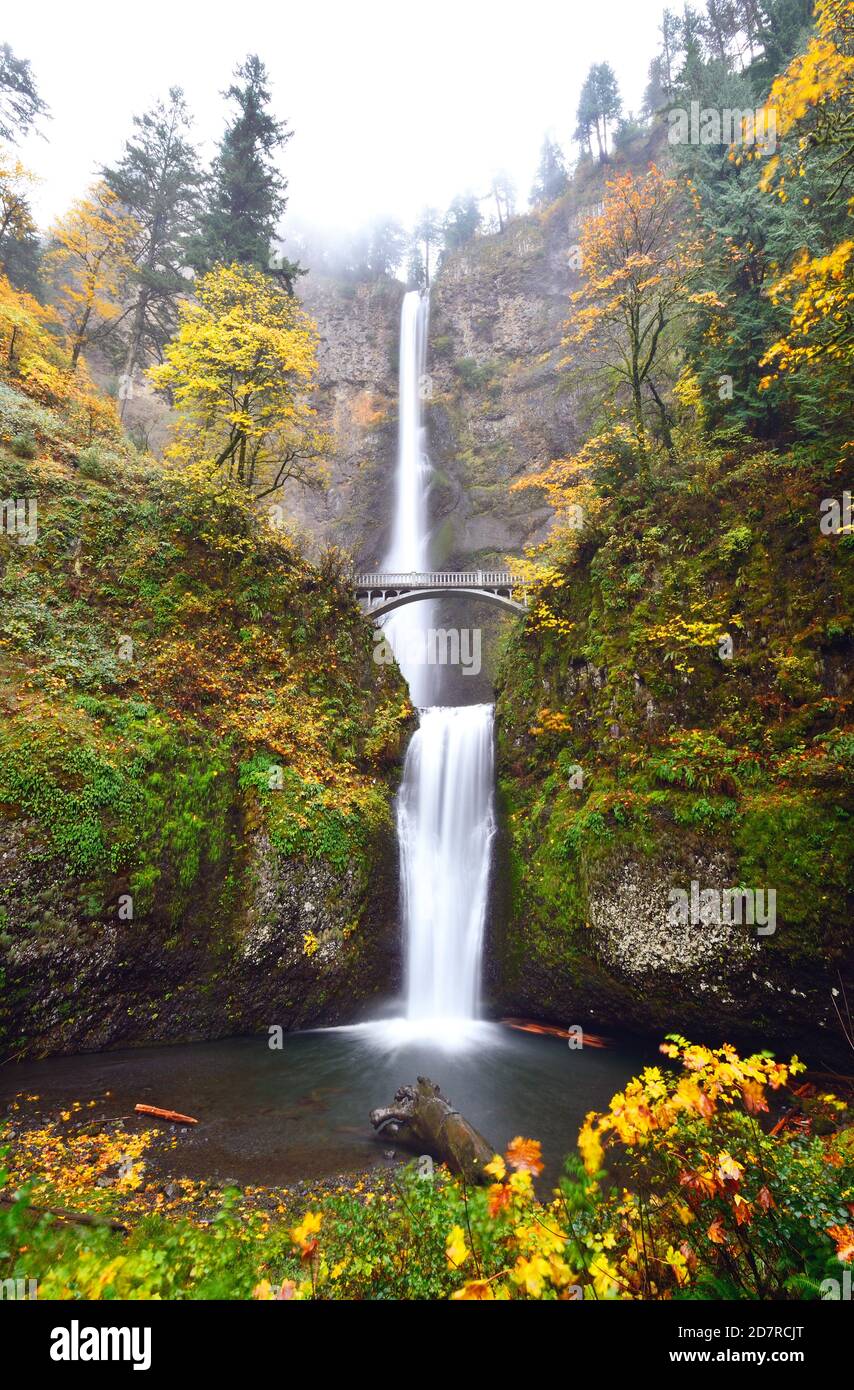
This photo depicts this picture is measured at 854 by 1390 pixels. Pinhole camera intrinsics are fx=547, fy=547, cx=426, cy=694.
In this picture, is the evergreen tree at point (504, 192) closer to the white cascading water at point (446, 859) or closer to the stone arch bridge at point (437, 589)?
the stone arch bridge at point (437, 589)

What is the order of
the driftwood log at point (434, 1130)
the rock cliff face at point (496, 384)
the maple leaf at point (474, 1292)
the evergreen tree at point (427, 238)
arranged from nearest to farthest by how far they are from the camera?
the maple leaf at point (474, 1292), the driftwood log at point (434, 1130), the rock cliff face at point (496, 384), the evergreen tree at point (427, 238)

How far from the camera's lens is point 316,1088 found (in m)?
8.16

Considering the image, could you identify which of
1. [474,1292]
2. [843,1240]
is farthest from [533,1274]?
[843,1240]

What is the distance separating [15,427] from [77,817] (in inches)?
395

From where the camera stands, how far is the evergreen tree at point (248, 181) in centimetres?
1928

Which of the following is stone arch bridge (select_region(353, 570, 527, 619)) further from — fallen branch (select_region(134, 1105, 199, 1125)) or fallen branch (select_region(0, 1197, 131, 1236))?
fallen branch (select_region(0, 1197, 131, 1236))

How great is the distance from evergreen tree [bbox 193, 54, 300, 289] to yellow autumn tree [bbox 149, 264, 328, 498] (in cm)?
304

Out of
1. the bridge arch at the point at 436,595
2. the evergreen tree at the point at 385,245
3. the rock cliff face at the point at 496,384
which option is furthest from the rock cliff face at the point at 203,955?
the evergreen tree at the point at 385,245

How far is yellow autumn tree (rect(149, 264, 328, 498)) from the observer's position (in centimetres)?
1401

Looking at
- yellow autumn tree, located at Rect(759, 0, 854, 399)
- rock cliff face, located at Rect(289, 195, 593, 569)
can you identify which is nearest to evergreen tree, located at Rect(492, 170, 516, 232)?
rock cliff face, located at Rect(289, 195, 593, 569)

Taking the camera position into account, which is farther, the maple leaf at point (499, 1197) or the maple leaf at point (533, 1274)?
the maple leaf at point (499, 1197)

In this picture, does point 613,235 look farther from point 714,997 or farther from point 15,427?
point 714,997

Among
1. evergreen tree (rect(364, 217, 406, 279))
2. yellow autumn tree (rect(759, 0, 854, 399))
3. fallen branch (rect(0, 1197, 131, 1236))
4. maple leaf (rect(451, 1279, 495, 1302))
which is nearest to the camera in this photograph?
maple leaf (rect(451, 1279, 495, 1302))

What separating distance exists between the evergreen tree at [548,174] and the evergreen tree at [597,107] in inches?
108
